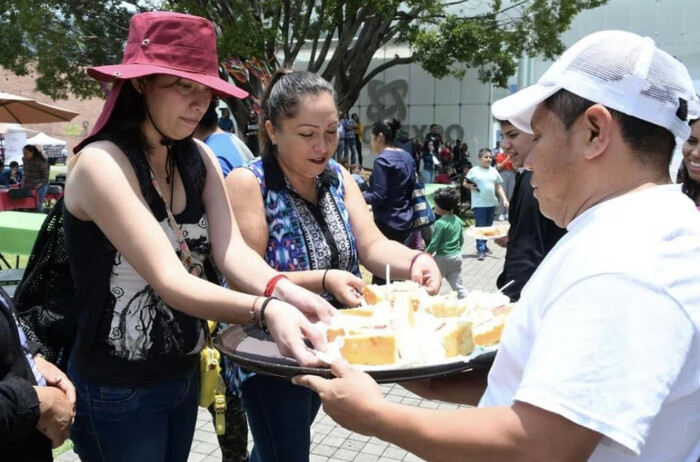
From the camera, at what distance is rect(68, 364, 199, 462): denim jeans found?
193 cm

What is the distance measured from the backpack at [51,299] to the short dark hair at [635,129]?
1.61m

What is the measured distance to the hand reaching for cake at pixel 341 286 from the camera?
230cm

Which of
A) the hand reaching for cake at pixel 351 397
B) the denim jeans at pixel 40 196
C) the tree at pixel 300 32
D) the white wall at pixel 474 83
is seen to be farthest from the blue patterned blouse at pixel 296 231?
the white wall at pixel 474 83

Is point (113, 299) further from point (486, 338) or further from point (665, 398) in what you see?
point (665, 398)

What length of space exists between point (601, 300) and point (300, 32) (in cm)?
1708

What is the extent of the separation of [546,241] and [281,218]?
5.69 feet

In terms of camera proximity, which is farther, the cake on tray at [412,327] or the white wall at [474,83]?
the white wall at [474,83]

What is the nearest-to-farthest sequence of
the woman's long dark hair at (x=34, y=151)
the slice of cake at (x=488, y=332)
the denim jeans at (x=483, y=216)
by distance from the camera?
the slice of cake at (x=488, y=332) → the denim jeans at (x=483, y=216) → the woman's long dark hair at (x=34, y=151)

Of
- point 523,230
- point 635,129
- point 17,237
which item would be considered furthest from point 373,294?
point 17,237

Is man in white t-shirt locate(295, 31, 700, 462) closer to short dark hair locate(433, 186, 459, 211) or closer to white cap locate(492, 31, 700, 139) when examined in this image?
white cap locate(492, 31, 700, 139)

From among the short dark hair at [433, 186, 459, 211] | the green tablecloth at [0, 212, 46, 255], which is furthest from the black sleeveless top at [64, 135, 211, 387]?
the short dark hair at [433, 186, 459, 211]

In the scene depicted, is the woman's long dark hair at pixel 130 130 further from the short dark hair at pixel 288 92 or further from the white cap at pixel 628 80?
the white cap at pixel 628 80

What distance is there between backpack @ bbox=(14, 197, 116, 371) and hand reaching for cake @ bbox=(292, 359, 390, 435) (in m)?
1.01

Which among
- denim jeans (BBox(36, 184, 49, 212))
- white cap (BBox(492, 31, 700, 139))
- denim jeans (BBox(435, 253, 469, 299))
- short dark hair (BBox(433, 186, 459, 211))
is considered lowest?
denim jeans (BBox(36, 184, 49, 212))
